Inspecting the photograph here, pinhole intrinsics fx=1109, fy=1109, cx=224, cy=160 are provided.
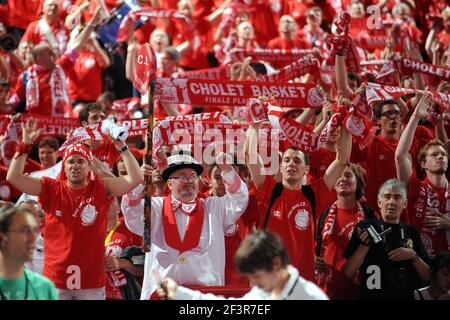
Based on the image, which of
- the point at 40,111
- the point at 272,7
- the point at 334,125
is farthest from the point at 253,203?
the point at 272,7

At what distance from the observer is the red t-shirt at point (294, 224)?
873 cm

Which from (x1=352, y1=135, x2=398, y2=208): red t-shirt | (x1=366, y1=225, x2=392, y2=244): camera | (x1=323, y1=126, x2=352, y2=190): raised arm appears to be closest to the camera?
(x1=366, y1=225, x2=392, y2=244): camera

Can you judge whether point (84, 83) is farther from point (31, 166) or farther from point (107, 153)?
point (107, 153)

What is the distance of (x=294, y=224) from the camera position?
8.81 metres

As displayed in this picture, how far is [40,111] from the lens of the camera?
12180 mm

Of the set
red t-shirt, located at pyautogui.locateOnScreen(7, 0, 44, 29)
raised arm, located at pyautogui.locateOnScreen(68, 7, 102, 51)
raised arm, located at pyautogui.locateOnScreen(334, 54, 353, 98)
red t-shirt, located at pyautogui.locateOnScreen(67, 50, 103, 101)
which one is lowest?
raised arm, located at pyautogui.locateOnScreen(334, 54, 353, 98)

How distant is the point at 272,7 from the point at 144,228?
26.2 feet

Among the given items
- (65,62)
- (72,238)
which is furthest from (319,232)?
(65,62)

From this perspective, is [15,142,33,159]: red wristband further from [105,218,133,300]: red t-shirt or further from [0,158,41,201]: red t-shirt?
[0,158,41,201]: red t-shirt

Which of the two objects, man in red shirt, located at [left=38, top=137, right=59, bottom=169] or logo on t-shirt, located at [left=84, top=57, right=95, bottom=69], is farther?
logo on t-shirt, located at [left=84, top=57, right=95, bottom=69]

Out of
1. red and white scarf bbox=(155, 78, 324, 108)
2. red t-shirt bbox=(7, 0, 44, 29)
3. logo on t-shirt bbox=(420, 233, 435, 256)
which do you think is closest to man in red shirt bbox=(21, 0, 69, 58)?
red t-shirt bbox=(7, 0, 44, 29)

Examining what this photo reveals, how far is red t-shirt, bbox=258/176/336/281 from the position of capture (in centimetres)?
873

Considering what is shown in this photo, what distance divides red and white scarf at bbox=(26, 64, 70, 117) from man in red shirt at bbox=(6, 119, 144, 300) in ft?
12.0
